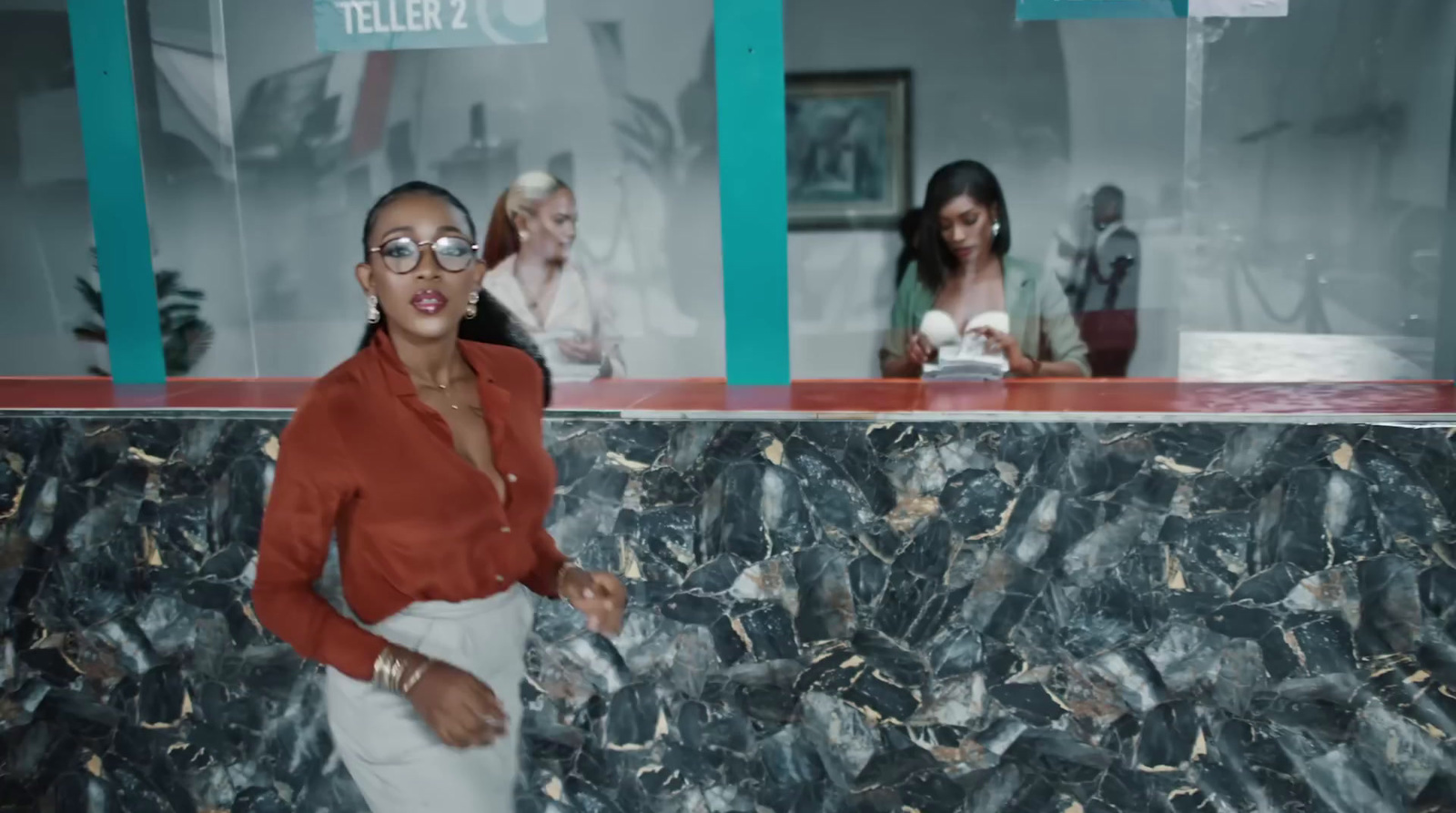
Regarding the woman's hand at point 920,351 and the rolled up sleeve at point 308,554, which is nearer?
the rolled up sleeve at point 308,554

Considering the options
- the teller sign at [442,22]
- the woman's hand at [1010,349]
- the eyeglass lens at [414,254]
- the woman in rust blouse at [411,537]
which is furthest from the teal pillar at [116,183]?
the woman's hand at [1010,349]

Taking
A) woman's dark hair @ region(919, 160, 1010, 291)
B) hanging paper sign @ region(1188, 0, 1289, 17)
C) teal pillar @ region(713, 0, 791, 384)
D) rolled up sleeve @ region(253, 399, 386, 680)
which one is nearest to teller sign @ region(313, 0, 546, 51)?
teal pillar @ region(713, 0, 791, 384)

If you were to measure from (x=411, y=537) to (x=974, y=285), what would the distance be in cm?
155

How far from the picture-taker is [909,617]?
2334 mm

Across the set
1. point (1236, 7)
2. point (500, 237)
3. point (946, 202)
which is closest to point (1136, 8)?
point (1236, 7)

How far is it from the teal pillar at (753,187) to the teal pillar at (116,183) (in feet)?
4.53

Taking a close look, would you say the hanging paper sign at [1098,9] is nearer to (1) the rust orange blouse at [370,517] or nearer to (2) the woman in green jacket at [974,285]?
(2) the woman in green jacket at [974,285]

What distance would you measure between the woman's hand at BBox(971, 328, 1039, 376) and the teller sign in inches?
47.2

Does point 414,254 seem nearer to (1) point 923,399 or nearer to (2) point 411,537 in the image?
(2) point 411,537

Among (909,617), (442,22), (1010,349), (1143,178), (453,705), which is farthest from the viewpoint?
(1143,178)

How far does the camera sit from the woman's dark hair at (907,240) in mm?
2955

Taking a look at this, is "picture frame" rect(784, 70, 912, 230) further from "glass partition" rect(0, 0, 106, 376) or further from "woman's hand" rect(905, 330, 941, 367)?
"glass partition" rect(0, 0, 106, 376)

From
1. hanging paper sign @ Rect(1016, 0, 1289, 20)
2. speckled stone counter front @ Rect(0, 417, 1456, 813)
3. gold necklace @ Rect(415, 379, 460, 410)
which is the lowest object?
speckled stone counter front @ Rect(0, 417, 1456, 813)

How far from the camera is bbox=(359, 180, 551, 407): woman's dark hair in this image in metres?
1.92
